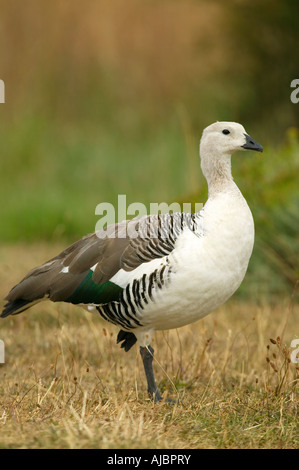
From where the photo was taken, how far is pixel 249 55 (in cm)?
1288

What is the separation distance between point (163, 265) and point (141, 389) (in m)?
1.06

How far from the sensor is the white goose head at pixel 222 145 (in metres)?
5.06

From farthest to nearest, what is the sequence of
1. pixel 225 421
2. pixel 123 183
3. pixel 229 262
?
pixel 123 183
pixel 229 262
pixel 225 421

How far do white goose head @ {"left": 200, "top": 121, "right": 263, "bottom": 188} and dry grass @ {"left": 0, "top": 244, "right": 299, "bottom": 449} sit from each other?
1.06m

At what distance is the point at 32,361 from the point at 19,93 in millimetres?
→ 8892

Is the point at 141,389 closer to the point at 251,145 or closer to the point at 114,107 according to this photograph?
the point at 251,145

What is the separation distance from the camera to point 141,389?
527cm

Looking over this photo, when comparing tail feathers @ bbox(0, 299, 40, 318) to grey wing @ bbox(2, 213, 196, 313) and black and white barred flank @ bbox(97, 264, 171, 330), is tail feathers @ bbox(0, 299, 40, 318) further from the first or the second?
black and white barred flank @ bbox(97, 264, 171, 330)

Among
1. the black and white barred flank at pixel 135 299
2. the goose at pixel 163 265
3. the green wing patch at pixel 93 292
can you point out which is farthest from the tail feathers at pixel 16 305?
the black and white barred flank at pixel 135 299

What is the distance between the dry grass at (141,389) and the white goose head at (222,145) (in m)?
1.06
